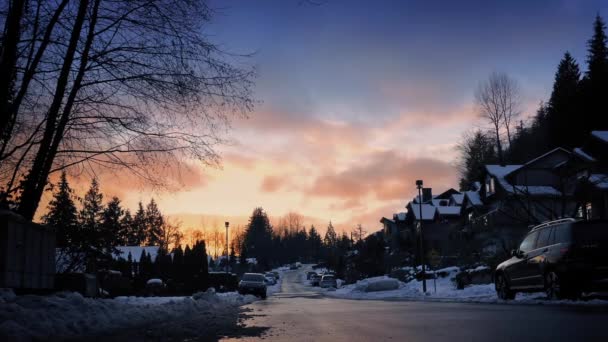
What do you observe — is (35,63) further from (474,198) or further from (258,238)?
(258,238)

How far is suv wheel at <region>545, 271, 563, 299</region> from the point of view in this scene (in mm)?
13984

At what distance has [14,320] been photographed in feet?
25.7

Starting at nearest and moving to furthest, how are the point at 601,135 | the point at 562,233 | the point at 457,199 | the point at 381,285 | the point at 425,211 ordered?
the point at 562,233
the point at 381,285
the point at 601,135
the point at 457,199
the point at 425,211

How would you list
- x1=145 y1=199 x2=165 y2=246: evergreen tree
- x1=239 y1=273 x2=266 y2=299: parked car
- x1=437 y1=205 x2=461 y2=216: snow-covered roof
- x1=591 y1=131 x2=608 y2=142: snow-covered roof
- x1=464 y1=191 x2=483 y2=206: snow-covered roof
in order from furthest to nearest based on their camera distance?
x1=145 y1=199 x2=165 y2=246: evergreen tree
x1=437 y1=205 x2=461 y2=216: snow-covered roof
x1=464 y1=191 x2=483 y2=206: snow-covered roof
x1=591 y1=131 x2=608 y2=142: snow-covered roof
x1=239 y1=273 x2=266 y2=299: parked car

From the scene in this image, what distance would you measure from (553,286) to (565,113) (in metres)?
53.1

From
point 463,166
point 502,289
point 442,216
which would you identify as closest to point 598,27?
point 463,166

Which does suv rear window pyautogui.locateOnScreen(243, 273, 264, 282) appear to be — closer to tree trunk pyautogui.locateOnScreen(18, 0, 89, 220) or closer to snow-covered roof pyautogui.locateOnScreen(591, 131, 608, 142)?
tree trunk pyautogui.locateOnScreen(18, 0, 89, 220)

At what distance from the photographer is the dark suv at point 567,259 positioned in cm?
1321

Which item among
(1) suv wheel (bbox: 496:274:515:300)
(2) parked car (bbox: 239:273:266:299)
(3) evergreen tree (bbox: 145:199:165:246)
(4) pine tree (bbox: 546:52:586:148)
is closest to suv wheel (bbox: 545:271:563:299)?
(1) suv wheel (bbox: 496:274:515:300)

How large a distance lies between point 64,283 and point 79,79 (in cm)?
688

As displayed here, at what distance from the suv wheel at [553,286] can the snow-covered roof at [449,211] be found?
60.9 m

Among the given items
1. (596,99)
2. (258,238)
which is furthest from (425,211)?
(258,238)

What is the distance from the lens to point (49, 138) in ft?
39.0

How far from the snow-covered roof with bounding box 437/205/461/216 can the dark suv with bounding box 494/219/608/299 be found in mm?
60072
